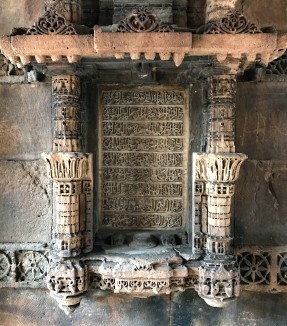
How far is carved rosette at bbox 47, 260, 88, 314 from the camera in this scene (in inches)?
127

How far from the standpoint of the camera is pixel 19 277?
392cm

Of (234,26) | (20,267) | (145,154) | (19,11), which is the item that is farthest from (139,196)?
(19,11)

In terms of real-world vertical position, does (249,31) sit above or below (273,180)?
above

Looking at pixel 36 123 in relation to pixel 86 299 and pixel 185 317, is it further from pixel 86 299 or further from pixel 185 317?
pixel 185 317

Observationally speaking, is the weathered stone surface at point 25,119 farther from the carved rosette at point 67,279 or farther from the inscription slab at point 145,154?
the carved rosette at point 67,279

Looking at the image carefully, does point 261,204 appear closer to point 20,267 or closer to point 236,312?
point 236,312

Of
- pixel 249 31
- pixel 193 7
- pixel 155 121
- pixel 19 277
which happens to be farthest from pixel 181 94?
pixel 19 277

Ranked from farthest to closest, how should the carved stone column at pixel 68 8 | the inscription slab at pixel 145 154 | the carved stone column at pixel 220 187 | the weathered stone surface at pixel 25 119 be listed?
the weathered stone surface at pixel 25 119
the inscription slab at pixel 145 154
the carved stone column at pixel 220 187
the carved stone column at pixel 68 8

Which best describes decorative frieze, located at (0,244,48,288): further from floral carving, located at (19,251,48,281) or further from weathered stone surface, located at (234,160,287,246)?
weathered stone surface, located at (234,160,287,246)

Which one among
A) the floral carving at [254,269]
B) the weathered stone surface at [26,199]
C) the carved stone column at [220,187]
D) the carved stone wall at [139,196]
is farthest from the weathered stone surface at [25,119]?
the floral carving at [254,269]

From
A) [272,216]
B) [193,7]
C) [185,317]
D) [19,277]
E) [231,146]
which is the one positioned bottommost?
[185,317]

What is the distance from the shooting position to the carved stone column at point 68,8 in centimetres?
301

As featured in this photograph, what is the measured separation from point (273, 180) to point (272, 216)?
0.40 meters

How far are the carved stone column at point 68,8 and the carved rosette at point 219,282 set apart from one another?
257 cm
